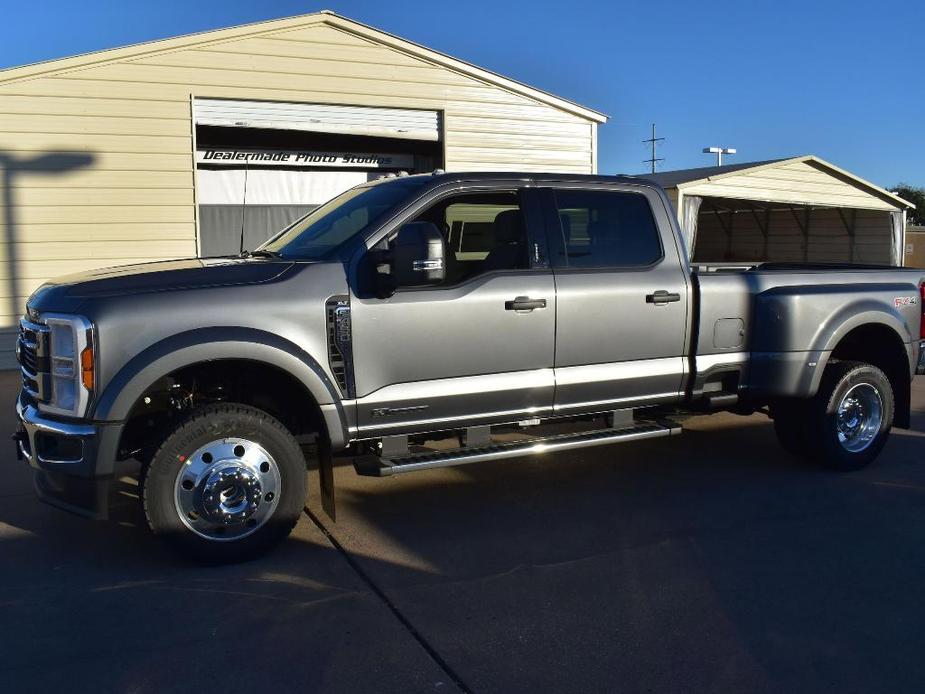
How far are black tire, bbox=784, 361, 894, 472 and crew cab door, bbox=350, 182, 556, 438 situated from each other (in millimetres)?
2312

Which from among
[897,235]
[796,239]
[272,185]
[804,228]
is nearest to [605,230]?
[272,185]

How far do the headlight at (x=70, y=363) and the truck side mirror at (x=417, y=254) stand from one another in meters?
1.57

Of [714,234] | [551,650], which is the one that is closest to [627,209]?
[551,650]

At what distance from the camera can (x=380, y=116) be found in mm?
12469

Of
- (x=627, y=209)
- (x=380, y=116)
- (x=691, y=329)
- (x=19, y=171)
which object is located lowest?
(x=691, y=329)

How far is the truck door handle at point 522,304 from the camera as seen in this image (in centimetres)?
528

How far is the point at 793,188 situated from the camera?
72.8 ft

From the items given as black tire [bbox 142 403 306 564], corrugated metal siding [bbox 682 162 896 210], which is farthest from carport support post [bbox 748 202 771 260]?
black tire [bbox 142 403 306 564]

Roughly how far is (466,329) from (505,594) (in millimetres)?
1534

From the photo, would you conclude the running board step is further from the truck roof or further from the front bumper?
the truck roof

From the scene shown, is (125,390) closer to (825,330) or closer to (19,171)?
(825,330)

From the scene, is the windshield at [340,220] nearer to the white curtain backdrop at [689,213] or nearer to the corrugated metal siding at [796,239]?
the white curtain backdrop at [689,213]

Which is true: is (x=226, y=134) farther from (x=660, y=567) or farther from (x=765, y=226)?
(x=765, y=226)

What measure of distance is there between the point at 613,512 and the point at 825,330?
2.08m
